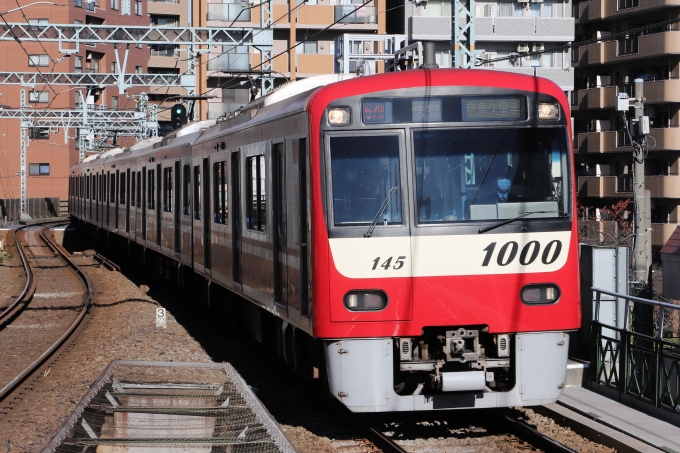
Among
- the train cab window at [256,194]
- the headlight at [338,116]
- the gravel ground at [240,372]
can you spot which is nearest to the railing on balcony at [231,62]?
the gravel ground at [240,372]

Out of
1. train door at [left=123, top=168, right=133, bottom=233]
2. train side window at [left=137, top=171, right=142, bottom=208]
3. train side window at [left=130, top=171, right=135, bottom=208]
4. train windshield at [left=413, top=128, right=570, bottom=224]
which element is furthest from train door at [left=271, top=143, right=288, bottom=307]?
train door at [left=123, top=168, right=133, bottom=233]

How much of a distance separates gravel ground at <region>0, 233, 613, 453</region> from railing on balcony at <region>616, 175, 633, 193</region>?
78.6 feet

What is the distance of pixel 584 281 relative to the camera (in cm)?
894

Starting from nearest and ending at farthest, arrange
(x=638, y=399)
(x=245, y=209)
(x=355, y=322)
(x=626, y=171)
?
(x=355, y=322) < (x=638, y=399) < (x=245, y=209) < (x=626, y=171)

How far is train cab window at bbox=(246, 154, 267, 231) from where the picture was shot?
28.7 feet

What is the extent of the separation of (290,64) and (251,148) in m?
30.9

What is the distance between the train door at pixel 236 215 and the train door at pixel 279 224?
5.68 ft

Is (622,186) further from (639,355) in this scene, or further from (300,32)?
(639,355)

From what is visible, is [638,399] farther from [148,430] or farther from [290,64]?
[290,64]

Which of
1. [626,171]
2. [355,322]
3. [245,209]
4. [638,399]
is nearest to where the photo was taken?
[355,322]

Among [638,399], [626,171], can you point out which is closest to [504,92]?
[638,399]

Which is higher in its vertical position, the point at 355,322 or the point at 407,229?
the point at 407,229

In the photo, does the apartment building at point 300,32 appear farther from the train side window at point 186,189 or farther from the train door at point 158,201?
the train side window at point 186,189

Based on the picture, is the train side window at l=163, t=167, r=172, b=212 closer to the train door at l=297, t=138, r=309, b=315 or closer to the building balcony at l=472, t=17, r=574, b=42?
the train door at l=297, t=138, r=309, b=315
